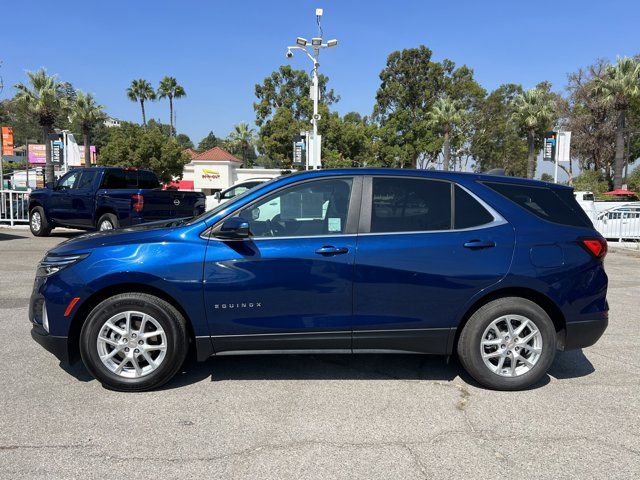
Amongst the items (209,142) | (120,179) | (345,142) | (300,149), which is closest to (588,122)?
(345,142)

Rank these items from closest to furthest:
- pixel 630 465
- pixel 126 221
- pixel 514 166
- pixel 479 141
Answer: pixel 630 465 < pixel 126 221 < pixel 479 141 < pixel 514 166

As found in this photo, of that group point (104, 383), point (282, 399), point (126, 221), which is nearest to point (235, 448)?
point (282, 399)

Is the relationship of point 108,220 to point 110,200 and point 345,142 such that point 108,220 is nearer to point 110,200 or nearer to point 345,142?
point 110,200

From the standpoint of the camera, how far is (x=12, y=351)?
15.6 ft

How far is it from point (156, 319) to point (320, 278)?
1.28m

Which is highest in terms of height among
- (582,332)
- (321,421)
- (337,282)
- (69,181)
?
(69,181)

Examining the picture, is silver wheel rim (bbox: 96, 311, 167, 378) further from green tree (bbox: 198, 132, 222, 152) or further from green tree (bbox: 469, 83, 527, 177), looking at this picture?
green tree (bbox: 198, 132, 222, 152)

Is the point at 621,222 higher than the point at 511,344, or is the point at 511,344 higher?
the point at 621,222

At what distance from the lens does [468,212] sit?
3963mm

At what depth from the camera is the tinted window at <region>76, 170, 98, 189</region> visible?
40.1 feet

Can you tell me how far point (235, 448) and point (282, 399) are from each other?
2.45ft

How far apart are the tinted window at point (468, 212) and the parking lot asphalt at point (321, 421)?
4.42ft

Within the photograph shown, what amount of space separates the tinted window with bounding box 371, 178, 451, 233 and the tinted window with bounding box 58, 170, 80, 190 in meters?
11.0

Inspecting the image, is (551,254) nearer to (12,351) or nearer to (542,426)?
(542,426)
